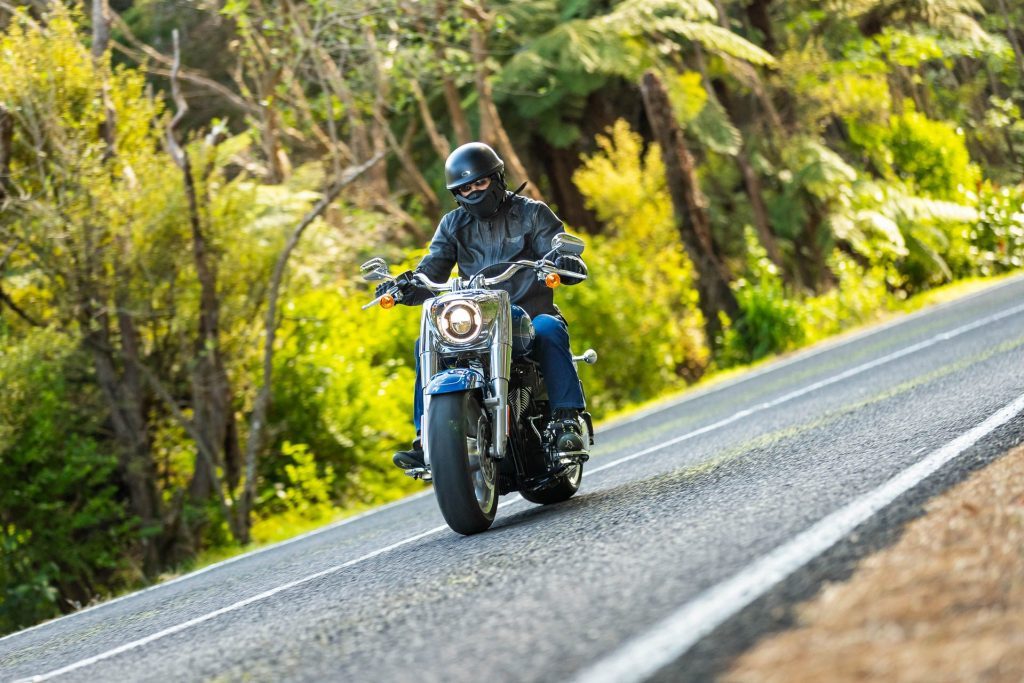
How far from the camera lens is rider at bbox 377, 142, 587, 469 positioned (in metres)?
7.71

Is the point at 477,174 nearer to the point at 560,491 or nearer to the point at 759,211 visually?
the point at 560,491

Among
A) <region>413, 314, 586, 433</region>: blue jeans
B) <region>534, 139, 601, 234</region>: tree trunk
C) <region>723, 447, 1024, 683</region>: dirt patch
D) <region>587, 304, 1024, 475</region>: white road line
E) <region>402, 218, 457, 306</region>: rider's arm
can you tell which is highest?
<region>534, 139, 601, 234</region>: tree trunk

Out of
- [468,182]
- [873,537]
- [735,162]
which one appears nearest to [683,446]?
[468,182]

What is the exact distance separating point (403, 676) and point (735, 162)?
3001 centimetres

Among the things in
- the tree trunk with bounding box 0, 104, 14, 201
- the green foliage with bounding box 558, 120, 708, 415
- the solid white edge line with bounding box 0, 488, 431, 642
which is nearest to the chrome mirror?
the solid white edge line with bounding box 0, 488, 431, 642

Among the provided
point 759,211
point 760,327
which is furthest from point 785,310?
point 759,211

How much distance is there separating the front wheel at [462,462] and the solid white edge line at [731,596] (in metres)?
2.03

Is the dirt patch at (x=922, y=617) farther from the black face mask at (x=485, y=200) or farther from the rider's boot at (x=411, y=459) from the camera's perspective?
the black face mask at (x=485, y=200)

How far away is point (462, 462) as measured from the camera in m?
6.85

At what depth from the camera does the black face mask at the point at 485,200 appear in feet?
25.6

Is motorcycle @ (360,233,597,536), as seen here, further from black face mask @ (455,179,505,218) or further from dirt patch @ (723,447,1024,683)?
dirt patch @ (723,447,1024,683)

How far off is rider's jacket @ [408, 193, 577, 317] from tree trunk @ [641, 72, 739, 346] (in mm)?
16916

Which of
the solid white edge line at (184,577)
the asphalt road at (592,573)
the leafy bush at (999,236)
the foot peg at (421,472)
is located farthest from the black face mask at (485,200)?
the leafy bush at (999,236)

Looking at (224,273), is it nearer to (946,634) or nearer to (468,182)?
(468,182)
